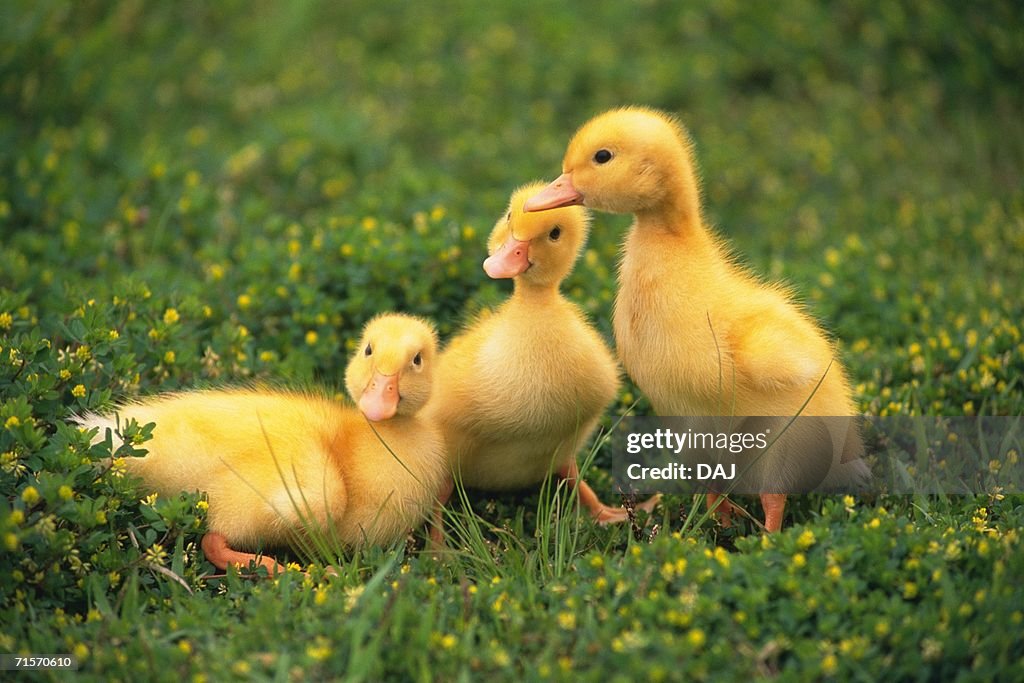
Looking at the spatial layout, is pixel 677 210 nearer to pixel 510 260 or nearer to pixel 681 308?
pixel 681 308

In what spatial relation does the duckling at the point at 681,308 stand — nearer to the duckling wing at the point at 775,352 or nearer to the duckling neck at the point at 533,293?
the duckling wing at the point at 775,352

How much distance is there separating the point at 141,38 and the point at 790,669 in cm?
670

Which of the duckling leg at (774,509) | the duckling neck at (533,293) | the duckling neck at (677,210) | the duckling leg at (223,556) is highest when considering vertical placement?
the duckling neck at (677,210)

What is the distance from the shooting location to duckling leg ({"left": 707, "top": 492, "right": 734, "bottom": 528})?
3910 millimetres

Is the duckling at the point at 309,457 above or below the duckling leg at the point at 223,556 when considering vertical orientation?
above

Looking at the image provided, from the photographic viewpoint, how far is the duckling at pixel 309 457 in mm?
3645

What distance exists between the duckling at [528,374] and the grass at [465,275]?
21 cm

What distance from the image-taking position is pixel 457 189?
655 cm

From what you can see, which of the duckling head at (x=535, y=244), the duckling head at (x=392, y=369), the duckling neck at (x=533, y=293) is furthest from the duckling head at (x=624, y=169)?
the duckling head at (x=392, y=369)

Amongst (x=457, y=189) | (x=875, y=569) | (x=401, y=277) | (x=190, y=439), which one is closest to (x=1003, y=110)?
(x=457, y=189)

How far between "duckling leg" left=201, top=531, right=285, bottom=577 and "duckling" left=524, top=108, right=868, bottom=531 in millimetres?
1367

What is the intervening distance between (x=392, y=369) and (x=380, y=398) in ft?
0.33

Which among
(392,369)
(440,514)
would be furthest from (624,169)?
(440,514)

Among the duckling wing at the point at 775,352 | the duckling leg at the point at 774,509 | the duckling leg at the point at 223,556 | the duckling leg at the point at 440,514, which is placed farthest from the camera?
the duckling leg at the point at 440,514
